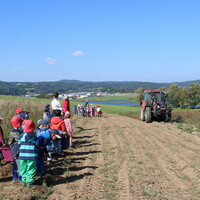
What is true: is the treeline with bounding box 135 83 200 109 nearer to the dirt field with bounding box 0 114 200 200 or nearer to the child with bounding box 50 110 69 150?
the dirt field with bounding box 0 114 200 200

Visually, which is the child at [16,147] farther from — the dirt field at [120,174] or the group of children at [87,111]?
the group of children at [87,111]

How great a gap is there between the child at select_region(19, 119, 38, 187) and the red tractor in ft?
40.4

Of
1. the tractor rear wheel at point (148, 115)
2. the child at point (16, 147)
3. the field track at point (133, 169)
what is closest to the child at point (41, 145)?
the child at point (16, 147)

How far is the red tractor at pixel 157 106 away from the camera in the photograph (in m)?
16.8

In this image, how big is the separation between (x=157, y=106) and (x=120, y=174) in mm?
11156

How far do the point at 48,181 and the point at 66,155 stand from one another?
7.81 ft

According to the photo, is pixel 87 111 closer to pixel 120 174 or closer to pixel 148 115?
pixel 148 115

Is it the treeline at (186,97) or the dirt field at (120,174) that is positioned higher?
the dirt field at (120,174)

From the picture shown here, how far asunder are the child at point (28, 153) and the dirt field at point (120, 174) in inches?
10.6

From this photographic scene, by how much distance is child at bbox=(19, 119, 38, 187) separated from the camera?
17.0 feet

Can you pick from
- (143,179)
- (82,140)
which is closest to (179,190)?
(143,179)

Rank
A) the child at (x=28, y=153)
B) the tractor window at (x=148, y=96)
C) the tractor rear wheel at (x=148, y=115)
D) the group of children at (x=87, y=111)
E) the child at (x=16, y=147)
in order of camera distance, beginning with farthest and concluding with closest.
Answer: the group of children at (x=87, y=111)
the tractor window at (x=148, y=96)
the tractor rear wheel at (x=148, y=115)
the child at (x=16, y=147)
the child at (x=28, y=153)

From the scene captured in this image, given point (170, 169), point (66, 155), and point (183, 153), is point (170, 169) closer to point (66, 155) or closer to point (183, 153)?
point (183, 153)

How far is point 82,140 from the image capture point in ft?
34.8
